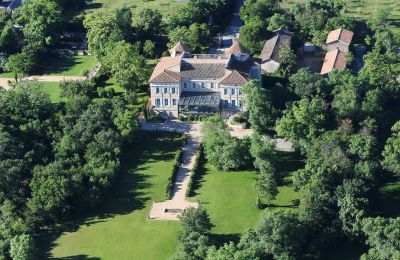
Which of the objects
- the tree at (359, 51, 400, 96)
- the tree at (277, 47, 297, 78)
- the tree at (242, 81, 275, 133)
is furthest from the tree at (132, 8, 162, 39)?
the tree at (359, 51, 400, 96)

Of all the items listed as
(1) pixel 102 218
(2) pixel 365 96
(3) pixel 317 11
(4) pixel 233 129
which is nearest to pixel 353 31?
(3) pixel 317 11

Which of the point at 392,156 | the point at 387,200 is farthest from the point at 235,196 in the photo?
the point at 392,156

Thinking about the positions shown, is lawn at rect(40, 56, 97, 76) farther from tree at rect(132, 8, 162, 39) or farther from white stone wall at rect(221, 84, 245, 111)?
white stone wall at rect(221, 84, 245, 111)

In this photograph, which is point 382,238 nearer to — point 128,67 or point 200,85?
point 200,85

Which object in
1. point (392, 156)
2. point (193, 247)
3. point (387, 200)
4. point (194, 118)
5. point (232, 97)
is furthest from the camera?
point (194, 118)

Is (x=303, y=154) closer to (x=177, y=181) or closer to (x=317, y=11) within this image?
(x=177, y=181)
